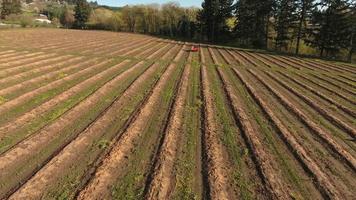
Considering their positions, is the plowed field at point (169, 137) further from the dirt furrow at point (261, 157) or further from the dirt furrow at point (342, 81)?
the dirt furrow at point (342, 81)

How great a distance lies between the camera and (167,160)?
938 centimetres

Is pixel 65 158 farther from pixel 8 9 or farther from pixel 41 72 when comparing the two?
pixel 8 9

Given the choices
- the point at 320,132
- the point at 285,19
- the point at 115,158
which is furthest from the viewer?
the point at 285,19

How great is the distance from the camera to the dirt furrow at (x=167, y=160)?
25.6 ft

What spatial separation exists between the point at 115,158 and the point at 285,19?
50515mm

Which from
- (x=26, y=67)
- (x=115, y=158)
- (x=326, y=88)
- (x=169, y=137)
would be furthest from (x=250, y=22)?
(x=115, y=158)

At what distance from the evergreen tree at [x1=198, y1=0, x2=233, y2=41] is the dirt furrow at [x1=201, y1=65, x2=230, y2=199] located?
176 ft

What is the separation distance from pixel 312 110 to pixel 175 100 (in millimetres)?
6673

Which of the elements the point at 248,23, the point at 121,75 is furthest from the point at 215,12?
the point at 121,75

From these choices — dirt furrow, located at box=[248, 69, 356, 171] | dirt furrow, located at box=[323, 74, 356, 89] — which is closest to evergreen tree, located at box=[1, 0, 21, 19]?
dirt furrow, located at box=[323, 74, 356, 89]

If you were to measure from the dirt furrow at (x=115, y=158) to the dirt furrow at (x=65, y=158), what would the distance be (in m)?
0.96

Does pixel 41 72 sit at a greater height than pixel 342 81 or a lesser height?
greater

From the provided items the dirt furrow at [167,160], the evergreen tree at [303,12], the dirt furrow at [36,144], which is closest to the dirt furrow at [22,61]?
the dirt furrow at [36,144]

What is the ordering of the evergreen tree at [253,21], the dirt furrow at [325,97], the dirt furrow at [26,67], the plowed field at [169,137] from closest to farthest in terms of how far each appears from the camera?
the plowed field at [169,137]
the dirt furrow at [325,97]
the dirt furrow at [26,67]
the evergreen tree at [253,21]
